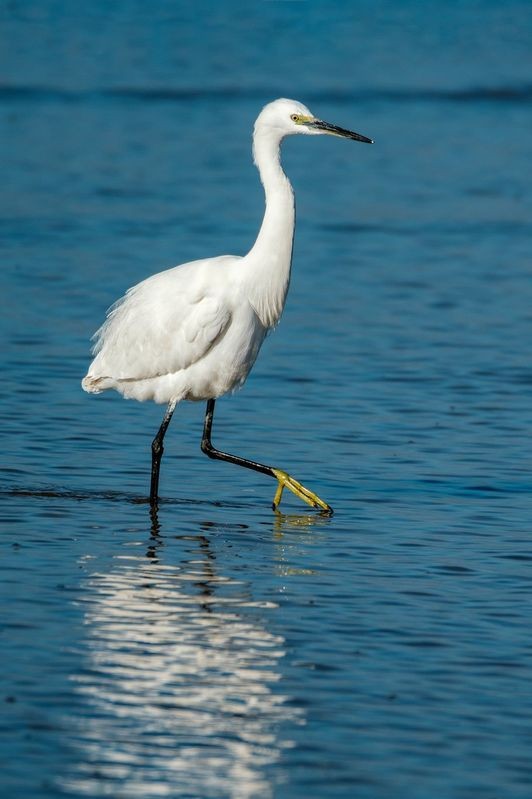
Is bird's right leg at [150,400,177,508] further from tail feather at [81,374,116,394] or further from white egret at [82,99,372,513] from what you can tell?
tail feather at [81,374,116,394]

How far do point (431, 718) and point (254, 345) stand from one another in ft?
11.4

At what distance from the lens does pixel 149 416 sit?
1070 cm

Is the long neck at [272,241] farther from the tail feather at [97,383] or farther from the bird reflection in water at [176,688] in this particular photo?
the bird reflection in water at [176,688]

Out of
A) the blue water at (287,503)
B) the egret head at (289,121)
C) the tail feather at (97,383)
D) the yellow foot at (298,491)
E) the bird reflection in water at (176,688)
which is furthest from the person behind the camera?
the tail feather at (97,383)

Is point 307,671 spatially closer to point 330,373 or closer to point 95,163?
point 330,373

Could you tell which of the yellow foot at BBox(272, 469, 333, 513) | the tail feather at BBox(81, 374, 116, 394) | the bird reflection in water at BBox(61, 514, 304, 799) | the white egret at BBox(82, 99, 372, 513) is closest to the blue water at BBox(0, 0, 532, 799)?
the bird reflection in water at BBox(61, 514, 304, 799)

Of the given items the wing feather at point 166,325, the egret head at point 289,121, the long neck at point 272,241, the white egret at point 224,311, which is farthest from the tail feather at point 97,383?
the egret head at point 289,121

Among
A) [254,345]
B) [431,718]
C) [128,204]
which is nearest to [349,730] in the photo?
[431,718]

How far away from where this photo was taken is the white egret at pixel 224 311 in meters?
8.64

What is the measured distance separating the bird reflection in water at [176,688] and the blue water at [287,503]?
0.04 feet

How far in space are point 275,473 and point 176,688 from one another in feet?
9.69

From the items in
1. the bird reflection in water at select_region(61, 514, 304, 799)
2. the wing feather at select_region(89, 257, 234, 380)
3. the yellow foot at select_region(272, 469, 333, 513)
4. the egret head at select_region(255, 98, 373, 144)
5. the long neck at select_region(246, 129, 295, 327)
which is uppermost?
the egret head at select_region(255, 98, 373, 144)

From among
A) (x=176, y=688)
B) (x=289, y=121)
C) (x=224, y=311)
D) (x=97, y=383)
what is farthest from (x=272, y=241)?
(x=176, y=688)

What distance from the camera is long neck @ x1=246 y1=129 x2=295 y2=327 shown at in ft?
28.4
